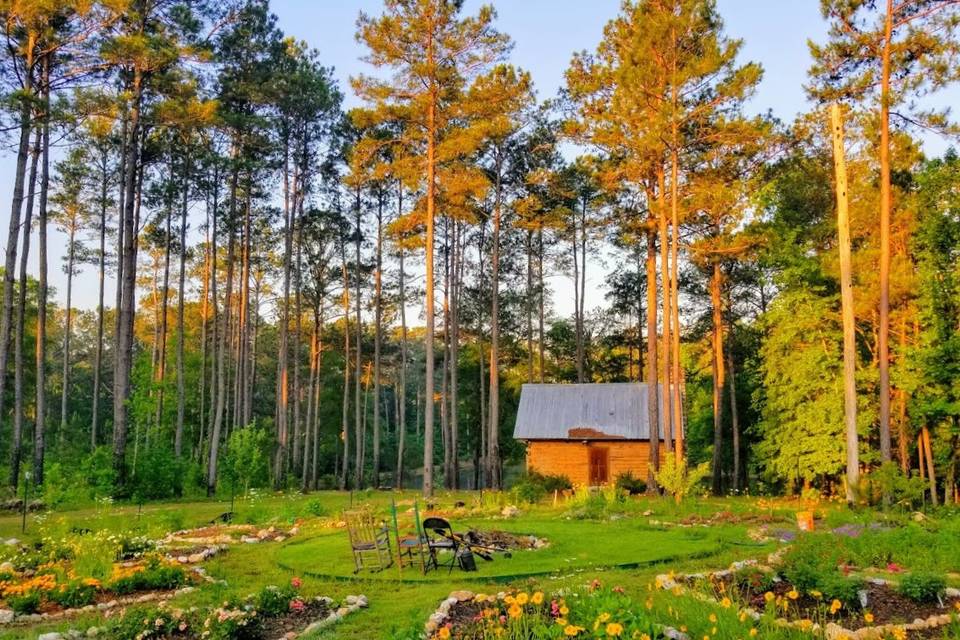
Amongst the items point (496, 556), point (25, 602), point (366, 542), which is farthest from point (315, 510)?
point (25, 602)

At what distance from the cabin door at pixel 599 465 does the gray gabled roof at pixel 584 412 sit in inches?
23.4

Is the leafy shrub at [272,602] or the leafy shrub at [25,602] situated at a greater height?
the leafy shrub at [272,602]

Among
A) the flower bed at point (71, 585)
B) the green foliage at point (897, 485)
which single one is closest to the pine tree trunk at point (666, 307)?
the green foliage at point (897, 485)

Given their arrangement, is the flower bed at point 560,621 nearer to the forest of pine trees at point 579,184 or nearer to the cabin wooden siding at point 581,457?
the forest of pine trees at point 579,184

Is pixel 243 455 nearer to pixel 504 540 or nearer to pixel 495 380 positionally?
pixel 504 540

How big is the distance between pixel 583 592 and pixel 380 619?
200 centimetres

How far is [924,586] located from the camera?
5457 mm

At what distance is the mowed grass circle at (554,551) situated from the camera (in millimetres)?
8188

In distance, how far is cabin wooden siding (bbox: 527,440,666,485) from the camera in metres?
24.5

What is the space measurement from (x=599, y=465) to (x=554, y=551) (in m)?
15.8

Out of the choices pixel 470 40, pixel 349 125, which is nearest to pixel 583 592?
pixel 470 40

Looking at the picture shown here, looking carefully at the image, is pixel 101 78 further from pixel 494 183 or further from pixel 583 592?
pixel 583 592

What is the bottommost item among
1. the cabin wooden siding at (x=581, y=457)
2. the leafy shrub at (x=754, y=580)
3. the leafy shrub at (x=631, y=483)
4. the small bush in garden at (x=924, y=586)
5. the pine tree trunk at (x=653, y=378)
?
the leafy shrub at (x=631, y=483)

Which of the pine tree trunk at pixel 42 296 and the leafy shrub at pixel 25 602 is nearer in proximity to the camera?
the leafy shrub at pixel 25 602
